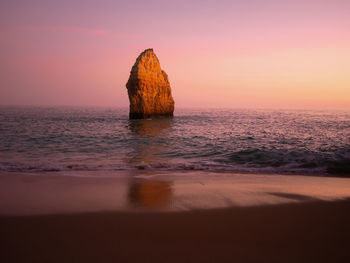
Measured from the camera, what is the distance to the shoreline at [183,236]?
2.29 metres

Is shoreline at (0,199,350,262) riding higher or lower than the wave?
higher

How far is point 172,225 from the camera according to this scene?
9.86 ft

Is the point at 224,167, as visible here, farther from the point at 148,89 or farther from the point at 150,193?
the point at 148,89

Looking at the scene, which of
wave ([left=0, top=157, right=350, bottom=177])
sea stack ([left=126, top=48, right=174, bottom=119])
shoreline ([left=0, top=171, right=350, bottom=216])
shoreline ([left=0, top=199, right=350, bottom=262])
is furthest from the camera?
sea stack ([left=126, top=48, right=174, bottom=119])

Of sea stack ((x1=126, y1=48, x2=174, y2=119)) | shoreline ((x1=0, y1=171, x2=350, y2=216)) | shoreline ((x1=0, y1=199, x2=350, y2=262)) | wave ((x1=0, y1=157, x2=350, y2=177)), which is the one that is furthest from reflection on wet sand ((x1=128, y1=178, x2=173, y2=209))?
sea stack ((x1=126, y1=48, x2=174, y2=119))

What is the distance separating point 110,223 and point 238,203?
2134 millimetres

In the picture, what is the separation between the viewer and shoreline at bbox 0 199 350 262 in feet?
7.53

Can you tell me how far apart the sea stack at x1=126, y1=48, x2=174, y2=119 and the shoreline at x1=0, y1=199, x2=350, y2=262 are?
34376 mm

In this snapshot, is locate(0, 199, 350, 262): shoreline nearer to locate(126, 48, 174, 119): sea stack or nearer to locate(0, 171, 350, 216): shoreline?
locate(0, 171, 350, 216): shoreline

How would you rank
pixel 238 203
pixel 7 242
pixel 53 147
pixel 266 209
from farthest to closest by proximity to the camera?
pixel 53 147 → pixel 238 203 → pixel 266 209 → pixel 7 242

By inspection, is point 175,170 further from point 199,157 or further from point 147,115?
point 147,115

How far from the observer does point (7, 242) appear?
251 cm

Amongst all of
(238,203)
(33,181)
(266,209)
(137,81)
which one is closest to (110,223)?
(238,203)

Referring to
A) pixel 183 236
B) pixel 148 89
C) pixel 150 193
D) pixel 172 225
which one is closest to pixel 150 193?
pixel 150 193
